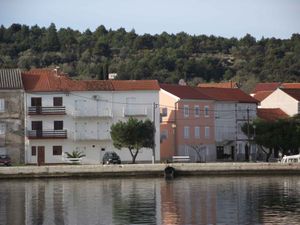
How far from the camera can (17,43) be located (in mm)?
189750

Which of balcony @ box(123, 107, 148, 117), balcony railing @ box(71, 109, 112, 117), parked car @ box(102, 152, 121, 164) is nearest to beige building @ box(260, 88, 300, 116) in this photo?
balcony @ box(123, 107, 148, 117)

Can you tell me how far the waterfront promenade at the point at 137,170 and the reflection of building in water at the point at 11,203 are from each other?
319cm

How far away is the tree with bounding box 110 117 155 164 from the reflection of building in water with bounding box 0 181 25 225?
1703 cm

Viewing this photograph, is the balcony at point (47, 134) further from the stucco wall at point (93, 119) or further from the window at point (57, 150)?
the window at point (57, 150)

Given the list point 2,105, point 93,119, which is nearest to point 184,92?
point 93,119

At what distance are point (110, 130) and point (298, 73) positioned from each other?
8045 centimetres

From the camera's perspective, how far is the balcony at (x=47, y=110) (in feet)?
313

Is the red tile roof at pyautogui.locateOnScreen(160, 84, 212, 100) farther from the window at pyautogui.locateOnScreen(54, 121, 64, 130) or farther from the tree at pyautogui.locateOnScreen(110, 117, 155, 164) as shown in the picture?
the window at pyautogui.locateOnScreen(54, 121, 64, 130)

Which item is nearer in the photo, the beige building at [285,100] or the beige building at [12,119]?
the beige building at [12,119]

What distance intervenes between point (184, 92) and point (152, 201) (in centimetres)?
4777

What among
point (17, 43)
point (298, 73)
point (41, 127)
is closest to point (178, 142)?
point (41, 127)

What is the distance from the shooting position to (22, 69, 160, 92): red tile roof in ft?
316

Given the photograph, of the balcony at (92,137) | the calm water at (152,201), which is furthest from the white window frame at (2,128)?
the calm water at (152,201)

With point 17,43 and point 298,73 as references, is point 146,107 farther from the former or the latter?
point 17,43
